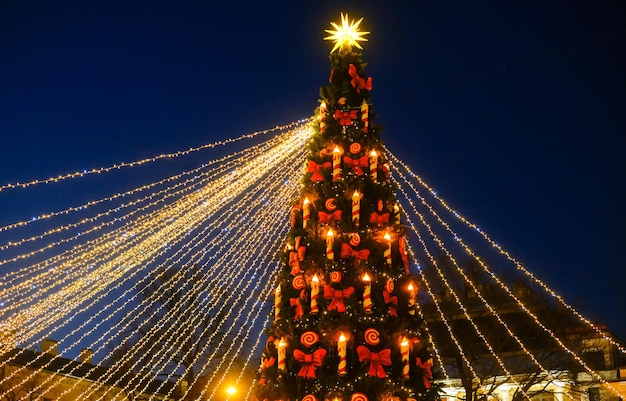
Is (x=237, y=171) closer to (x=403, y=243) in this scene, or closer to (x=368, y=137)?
(x=368, y=137)

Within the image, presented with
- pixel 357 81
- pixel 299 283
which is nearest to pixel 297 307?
pixel 299 283

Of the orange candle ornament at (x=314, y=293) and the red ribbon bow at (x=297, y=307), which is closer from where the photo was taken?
the orange candle ornament at (x=314, y=293)

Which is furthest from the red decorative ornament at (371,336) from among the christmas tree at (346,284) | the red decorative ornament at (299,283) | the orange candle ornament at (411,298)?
the red decorative ornament at (299,283)

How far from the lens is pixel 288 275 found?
30.8ft

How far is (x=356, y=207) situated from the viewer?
9.33 metres

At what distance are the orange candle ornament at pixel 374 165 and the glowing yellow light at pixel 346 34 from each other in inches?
87.5

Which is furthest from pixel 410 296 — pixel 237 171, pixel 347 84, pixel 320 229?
pixel 237 171

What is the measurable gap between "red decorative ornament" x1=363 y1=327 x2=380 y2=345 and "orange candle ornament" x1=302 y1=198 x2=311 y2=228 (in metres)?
2.02

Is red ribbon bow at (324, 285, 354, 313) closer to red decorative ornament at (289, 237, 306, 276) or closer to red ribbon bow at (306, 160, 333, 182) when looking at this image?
red decorative ornament at (289, 237, 306, 276)

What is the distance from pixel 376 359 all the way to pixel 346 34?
229 inches

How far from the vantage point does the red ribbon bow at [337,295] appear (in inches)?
345

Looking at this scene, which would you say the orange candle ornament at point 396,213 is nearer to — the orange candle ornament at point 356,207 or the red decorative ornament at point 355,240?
the orange candle ornament at point 356,207

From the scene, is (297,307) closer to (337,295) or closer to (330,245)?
(337,295)

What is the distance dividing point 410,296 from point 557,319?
1432 cm
